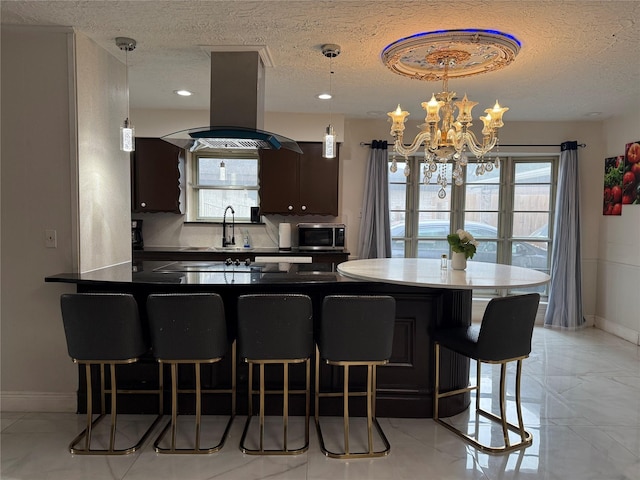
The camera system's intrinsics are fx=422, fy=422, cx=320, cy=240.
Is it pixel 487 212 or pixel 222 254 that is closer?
pixel 222 254

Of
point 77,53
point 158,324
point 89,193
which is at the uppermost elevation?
point 77,53

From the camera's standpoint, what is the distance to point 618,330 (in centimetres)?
498

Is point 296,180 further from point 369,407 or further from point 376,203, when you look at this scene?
point 369,407

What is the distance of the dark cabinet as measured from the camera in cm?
514

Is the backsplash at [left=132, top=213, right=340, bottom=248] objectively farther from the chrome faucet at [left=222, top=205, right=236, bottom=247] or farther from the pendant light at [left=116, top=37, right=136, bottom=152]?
Result: the pendant light at [left=116, top=37, right=136, bottom=152]

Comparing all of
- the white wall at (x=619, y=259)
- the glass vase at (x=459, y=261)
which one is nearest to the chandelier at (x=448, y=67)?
the glass vase at (x=459, y=261)

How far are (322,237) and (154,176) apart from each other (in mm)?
2186

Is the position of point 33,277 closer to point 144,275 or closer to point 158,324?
point 144,275

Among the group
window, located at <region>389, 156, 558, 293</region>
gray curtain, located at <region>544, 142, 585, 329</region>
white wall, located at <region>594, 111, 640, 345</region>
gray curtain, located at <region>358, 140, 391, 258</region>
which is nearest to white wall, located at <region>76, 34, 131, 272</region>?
gray curtain, located at <region>358, 140, 391, 258</region>

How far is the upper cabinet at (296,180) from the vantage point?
5.24 metres

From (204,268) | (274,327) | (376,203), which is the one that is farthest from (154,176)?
(274,327)

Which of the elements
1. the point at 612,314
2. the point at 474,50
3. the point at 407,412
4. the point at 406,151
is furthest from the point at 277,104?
the point at 612,314

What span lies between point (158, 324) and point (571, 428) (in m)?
2.75

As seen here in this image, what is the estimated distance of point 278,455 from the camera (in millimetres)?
2469
